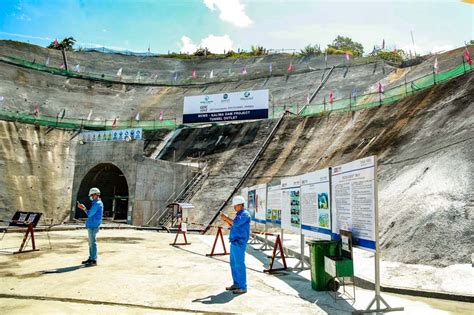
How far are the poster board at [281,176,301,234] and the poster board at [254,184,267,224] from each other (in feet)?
7.87

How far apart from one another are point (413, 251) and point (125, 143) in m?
22.8

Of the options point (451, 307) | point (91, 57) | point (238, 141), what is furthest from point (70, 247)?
point (91, 57)

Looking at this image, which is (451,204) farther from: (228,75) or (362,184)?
(228,75)

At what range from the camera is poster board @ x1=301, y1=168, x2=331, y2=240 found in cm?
805

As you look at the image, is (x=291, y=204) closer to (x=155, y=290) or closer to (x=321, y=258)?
(x=321, y=258)

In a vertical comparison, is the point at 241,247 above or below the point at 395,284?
above

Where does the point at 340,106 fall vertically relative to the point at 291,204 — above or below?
above

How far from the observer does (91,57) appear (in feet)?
193

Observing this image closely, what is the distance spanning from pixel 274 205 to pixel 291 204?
2123mm

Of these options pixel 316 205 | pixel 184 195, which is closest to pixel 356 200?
pixel 316 205

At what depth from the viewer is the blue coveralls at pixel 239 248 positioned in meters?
7.43

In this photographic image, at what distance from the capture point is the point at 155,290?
24.1ft

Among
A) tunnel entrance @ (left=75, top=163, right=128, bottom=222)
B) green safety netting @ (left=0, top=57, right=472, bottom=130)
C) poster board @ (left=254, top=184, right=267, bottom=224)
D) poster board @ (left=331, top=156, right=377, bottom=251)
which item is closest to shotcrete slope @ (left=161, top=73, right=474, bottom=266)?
green safety netting @ (left=0, top=57, right=472, bottom=130)

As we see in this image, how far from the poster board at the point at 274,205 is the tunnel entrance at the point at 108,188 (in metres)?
18.7
